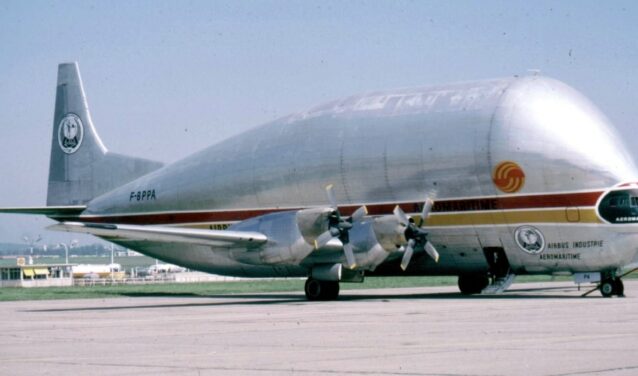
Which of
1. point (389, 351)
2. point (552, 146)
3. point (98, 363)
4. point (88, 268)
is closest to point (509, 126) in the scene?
point (552, 146)

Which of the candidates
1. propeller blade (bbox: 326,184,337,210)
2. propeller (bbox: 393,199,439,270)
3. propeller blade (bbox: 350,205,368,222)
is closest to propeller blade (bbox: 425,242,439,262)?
propeller (bbox: 393,199,439,270)

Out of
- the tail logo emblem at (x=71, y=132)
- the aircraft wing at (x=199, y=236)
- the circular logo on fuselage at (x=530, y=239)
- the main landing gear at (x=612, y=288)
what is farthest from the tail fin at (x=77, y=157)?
the main landing gear at (x=612, y=288)

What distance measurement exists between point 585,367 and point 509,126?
20.6m

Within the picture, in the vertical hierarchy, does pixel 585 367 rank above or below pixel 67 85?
below

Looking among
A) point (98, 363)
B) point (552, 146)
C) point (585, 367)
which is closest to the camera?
point (585, 367)

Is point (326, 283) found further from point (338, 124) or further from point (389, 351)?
point (389, 351)

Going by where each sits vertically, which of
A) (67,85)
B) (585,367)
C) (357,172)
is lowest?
(585,367)

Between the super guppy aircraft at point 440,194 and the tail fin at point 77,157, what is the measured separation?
29.5 ft

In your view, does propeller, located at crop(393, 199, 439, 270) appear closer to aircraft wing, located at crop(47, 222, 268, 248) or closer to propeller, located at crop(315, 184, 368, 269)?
propeller, located at crop(315, 184, 368, 269)

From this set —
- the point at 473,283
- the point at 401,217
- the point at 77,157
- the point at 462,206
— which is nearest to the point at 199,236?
the point at 401,217

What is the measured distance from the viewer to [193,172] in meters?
39.1

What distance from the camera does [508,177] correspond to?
31.2 m

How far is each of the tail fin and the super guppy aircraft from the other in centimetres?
900

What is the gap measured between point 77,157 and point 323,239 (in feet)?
59.1
